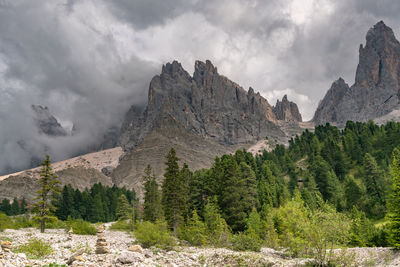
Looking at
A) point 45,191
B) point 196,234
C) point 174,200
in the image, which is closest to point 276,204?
point 174,200

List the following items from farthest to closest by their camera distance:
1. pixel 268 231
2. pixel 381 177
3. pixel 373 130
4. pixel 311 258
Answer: pixel 373 130
pixel 381 177
pixel 268 231
pixel 311 258

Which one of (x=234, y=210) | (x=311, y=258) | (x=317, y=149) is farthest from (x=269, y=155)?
(x=311, y=258)

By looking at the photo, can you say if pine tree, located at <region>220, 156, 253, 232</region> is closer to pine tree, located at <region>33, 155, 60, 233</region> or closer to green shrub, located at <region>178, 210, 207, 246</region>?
green shrub, located at <region>178, 210, 207, 246</region>

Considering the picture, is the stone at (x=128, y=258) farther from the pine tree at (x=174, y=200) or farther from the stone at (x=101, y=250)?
the pine tree at (x=174, y=200)

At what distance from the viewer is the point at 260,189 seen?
65.4m

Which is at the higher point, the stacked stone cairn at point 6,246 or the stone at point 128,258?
the stacked stone cairn at point 6,246

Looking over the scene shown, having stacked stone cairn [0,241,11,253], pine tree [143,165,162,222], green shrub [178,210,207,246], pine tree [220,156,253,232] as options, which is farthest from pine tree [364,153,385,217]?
stacked stone cairn [0,241,11,253]

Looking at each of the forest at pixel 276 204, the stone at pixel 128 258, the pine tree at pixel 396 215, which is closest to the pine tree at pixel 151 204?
the forest at pixel 276 204

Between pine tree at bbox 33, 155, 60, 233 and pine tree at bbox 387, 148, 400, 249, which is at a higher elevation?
pine tree at bbox 33, 155, 60, 233

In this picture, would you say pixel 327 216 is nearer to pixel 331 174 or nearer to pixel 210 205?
pixel 210 205

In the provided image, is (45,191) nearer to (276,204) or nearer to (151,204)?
(151,204)

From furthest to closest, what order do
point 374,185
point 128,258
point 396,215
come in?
1. point 374,185
2. point 396,215
3. point 128,258

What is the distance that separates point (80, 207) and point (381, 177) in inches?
3902

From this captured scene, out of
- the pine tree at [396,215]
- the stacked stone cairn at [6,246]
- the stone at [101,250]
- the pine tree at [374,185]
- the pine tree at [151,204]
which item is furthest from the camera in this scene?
the pine tree at [151,204]
